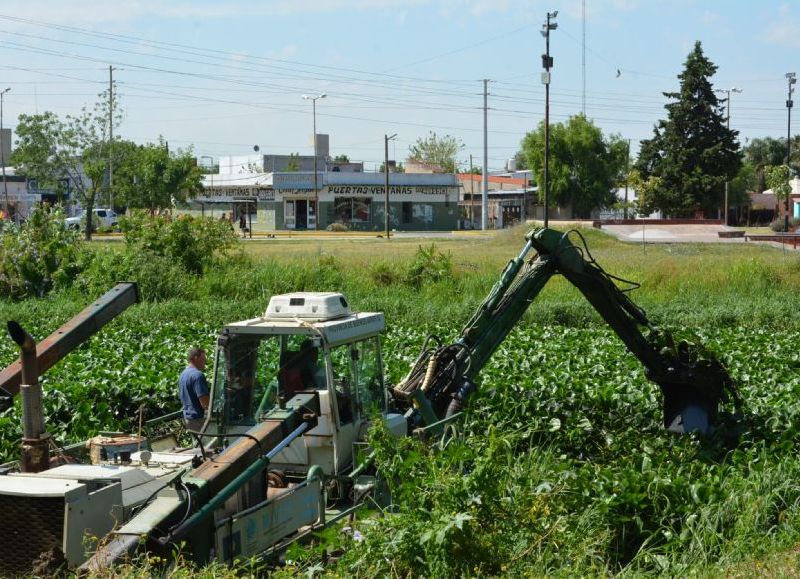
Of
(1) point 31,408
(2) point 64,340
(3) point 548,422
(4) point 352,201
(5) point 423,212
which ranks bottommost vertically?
(3) point 548,422

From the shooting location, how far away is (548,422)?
14.1m

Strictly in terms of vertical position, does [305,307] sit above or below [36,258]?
above

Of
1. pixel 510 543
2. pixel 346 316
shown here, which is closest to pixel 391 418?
pixel 346 316

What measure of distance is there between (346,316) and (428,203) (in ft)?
247

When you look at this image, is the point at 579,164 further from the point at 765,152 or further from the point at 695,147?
the point at 765,152

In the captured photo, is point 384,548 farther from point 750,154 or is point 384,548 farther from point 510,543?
point 750,154

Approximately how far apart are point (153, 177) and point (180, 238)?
1663 inches

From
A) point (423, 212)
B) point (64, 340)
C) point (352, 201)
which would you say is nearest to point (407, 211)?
point (423, 212)

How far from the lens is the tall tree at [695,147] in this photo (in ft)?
247

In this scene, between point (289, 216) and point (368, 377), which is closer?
point (368, 377)

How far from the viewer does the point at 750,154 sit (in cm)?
15238

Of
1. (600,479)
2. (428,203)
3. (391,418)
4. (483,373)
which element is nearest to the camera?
(600,479)

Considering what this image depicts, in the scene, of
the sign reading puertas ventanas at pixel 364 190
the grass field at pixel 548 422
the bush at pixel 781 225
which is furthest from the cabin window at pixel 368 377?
the sign reading puertas ventanas at pixel 364 190

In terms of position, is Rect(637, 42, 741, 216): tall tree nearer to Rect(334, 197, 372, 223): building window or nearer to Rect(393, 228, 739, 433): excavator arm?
Rect(334, 197, 372, 223): building window
